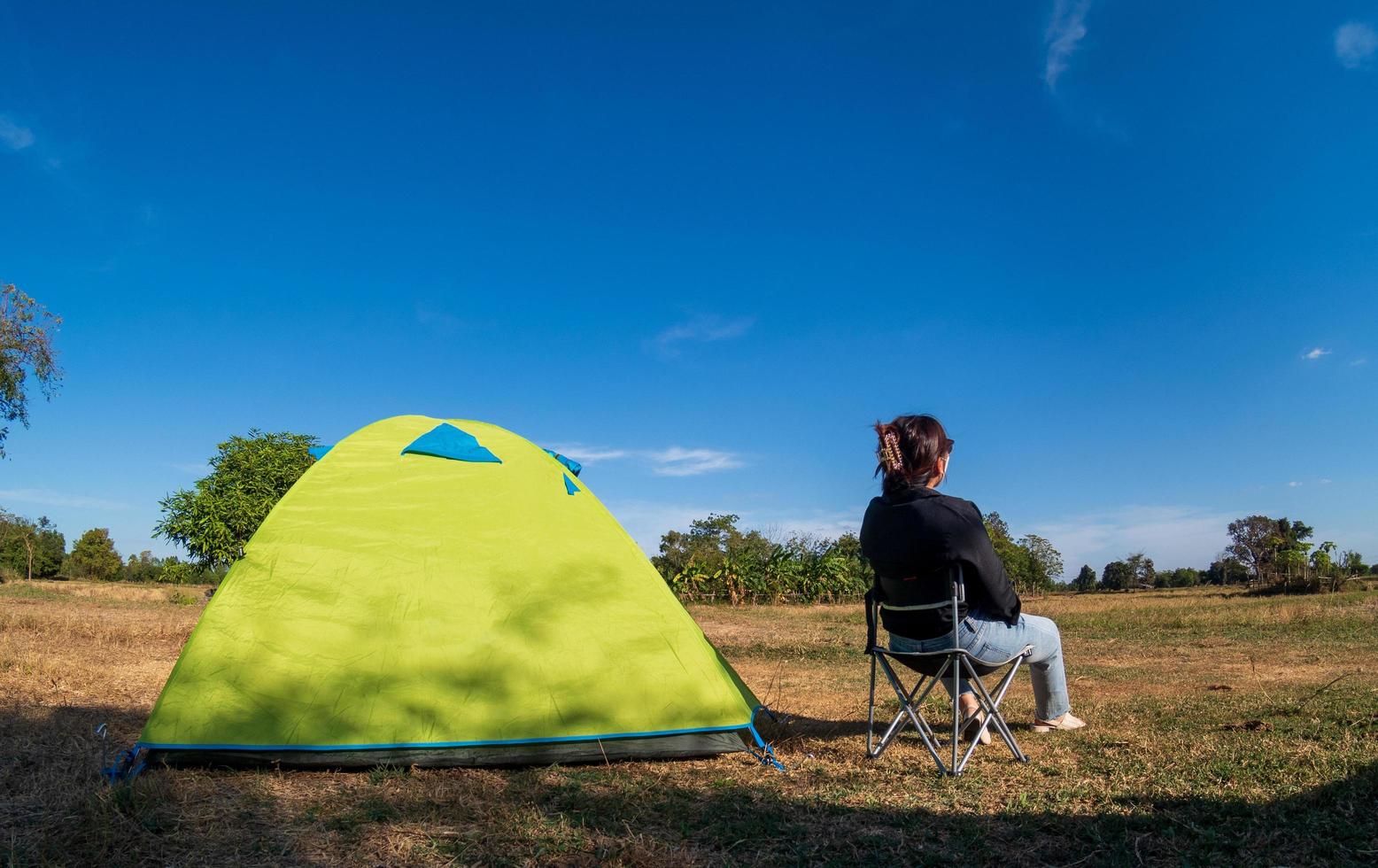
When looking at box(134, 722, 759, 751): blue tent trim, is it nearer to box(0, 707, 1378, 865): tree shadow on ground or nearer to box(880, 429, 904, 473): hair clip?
box(0, 707, 1378, 865): tree shadow on ground

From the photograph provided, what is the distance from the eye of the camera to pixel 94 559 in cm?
5894

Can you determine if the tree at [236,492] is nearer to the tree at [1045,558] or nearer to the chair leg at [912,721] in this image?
the chair leg at [912,721]

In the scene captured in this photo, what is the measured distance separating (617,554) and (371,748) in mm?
1576

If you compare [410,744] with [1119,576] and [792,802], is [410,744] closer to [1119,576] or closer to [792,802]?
[792,802]

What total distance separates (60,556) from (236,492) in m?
54.3

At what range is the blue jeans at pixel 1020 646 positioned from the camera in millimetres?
4055

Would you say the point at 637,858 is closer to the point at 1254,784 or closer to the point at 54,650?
the point at 1254,784

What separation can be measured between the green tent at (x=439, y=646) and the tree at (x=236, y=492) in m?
13.0

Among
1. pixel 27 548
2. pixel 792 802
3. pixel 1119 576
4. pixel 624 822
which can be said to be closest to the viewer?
pixel 624 822

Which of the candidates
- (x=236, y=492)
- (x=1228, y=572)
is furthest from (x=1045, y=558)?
(x=236, y=492)

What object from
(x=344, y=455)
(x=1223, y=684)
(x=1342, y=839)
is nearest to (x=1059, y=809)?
(x=1342, y=839)

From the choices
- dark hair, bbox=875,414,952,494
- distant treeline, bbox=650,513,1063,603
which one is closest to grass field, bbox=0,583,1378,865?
dark hair, bbox=875,414,952,494

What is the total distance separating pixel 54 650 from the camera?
26.2ft

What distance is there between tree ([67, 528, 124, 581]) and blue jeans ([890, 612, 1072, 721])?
67.3m
